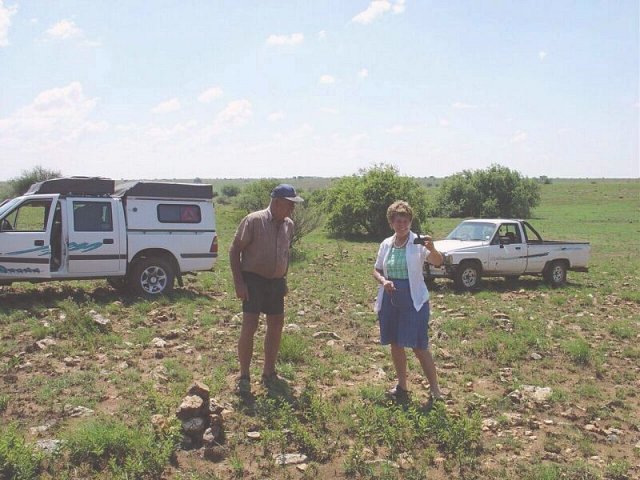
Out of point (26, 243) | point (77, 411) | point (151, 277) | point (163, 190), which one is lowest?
point (77, 411)

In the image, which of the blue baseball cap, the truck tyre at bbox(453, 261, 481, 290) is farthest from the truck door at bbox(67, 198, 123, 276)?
the truck tyre at bbox(453, 261, 481, 290)

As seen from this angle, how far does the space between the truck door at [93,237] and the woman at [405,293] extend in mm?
6311

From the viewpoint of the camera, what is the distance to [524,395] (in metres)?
5.70

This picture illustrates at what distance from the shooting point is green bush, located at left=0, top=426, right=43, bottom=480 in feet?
12.3

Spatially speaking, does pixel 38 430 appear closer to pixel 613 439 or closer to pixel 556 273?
pixel 613 439

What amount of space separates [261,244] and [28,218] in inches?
225

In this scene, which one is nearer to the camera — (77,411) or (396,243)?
(77,411)

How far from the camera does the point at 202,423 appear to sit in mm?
4449

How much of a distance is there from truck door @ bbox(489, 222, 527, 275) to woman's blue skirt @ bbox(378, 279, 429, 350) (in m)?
7.80

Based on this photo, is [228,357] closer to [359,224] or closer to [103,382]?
[103,382]

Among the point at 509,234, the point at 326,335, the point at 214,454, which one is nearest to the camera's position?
the point at 214,454

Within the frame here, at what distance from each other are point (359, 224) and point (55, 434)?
80.5 feet

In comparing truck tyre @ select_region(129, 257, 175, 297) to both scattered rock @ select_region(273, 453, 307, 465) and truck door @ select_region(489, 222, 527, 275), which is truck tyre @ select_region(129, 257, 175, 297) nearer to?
scattered rock @ select_region(273, 453, 307, 465)

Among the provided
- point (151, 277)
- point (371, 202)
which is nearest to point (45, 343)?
point (151, 277)
